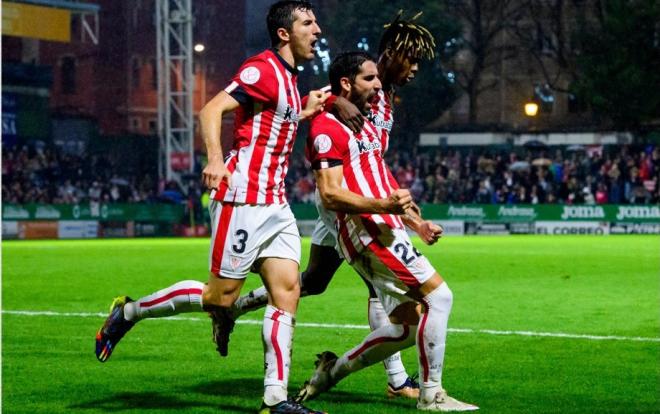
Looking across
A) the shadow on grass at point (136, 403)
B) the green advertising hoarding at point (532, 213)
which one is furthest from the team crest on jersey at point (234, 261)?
the green advertising hoarding at point (532, 213)

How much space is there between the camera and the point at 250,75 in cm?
648

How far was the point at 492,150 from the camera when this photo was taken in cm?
5128

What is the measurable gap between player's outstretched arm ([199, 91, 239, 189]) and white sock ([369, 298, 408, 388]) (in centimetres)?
182

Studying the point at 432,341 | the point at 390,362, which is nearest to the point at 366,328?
the point at 390,362

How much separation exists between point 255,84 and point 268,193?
1.91 ft

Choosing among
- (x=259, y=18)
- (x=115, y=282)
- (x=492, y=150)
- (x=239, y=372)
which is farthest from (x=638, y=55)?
(x=239, y=372)

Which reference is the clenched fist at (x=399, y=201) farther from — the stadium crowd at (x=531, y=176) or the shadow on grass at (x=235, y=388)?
the stadium crowd at (x=531, y=176)

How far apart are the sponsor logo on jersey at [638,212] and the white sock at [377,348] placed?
3243 centimetres

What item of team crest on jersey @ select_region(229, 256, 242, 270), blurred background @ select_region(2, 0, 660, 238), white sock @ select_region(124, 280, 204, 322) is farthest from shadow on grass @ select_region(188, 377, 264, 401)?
blurred background @ select_region(2, 0, 660, 238)

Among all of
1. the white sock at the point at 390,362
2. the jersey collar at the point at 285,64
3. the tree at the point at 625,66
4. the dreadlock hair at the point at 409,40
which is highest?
the tree at the point at 625,66

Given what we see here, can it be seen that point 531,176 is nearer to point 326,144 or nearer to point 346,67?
point 346,67

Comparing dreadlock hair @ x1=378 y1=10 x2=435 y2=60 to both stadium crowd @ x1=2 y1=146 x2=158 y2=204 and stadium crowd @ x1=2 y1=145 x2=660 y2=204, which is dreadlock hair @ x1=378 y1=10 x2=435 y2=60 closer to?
stadium crowd @ x1=2 y1=145 x2=660 y2=204

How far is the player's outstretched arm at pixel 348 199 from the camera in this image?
6344mm

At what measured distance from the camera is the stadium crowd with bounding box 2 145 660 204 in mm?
41897
